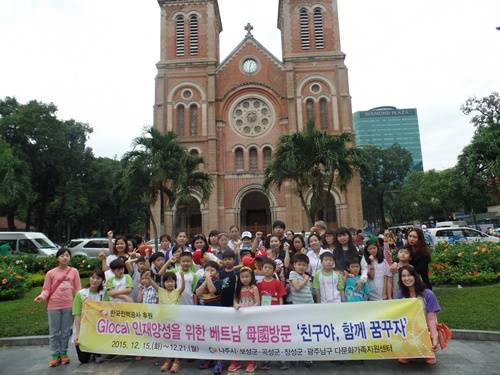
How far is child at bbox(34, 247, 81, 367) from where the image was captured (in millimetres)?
5855

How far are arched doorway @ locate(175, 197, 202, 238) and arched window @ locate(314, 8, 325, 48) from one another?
53.6 ft

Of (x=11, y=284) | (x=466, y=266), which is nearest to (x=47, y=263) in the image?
(x=11, y=284)

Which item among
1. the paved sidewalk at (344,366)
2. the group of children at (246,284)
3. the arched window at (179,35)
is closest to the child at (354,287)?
the group of children at (246,284)

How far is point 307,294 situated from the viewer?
574 cm

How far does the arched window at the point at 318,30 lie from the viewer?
31.8 m

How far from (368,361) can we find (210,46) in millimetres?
30519

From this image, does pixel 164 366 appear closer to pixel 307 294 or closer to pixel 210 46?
pixel 307 294

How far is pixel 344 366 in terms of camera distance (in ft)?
18.0

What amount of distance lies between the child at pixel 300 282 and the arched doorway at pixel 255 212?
84.8 ft

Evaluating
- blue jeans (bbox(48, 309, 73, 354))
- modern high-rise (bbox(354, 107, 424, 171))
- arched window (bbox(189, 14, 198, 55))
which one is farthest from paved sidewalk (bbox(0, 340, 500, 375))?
modern high-rise (bbox(354, 107, 424, 171))

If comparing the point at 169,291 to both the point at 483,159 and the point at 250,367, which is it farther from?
the point at 483,159

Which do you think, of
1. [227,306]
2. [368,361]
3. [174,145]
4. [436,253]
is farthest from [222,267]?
[174,145]

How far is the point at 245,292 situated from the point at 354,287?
167 centimetres

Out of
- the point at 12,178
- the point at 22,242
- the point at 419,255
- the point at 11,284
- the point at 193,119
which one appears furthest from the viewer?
the point at 193,119
